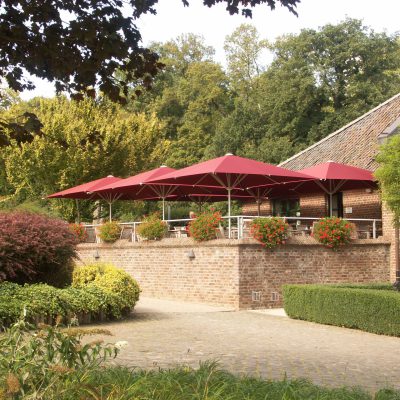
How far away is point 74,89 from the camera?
716 cm

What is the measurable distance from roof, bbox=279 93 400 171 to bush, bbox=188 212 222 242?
6437 mm

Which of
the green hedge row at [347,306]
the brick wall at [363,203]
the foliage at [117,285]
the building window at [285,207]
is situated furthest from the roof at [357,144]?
the foliage at [117,285]

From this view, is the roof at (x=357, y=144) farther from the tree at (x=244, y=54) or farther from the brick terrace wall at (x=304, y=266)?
the tree at (x=244, y=54)

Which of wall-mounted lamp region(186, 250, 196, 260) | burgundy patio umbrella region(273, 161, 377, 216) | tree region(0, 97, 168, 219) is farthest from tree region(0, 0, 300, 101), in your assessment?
tree region(0, 97, 168, 219)

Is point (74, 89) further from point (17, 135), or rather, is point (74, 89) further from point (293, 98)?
point (293, 98)

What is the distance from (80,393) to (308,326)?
1064cm

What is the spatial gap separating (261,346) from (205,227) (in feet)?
26.8

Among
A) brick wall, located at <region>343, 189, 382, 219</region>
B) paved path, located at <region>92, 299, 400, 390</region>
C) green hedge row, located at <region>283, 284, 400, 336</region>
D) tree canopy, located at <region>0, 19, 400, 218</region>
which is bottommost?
paved path, located at <region>92, 299, 400, 390</region>

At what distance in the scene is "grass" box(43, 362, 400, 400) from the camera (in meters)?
5.29

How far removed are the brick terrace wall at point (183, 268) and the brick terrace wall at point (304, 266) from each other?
434 millimetres

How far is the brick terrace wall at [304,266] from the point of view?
739 inches

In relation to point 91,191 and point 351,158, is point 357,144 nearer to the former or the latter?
point 351,158

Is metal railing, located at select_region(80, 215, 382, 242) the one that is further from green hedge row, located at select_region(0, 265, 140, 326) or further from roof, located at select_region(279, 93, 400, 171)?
green hedge row, located at select_region(0, 265, 140, 326)

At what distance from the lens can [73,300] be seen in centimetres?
1409
